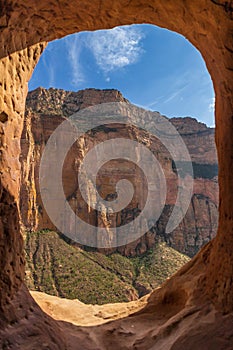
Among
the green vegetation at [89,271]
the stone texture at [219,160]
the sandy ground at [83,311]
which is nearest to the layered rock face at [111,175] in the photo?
the green vegetation at [89,271]

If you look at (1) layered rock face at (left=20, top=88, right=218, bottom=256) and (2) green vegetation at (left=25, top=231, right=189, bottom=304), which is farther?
(1) layered rock face at (left=20, top=88, right=218, bottom=256)

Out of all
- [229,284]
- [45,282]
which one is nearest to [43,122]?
[45,282]

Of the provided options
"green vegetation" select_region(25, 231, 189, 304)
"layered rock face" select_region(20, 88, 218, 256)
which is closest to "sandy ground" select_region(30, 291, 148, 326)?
"green vegetation" select_region(25, 231, 189, 304)

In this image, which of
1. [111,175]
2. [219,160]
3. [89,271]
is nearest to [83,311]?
[219,160]

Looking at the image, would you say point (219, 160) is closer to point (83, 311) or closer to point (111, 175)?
point (83, 311)

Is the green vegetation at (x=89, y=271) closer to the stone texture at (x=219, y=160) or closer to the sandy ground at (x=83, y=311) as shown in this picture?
the sandy ground at (x=83, y=311)

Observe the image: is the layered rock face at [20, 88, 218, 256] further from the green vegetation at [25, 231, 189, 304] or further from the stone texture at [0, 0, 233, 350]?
the stone texture at [0, 0, 233, 350]
